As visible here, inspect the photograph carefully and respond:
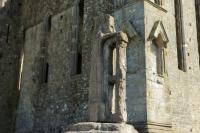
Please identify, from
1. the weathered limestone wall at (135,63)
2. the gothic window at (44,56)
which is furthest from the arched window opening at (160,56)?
the gothic window at (44,56)

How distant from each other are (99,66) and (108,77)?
11.3 inches

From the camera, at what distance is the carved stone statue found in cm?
636

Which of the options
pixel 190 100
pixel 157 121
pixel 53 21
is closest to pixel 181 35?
pixel 190 100

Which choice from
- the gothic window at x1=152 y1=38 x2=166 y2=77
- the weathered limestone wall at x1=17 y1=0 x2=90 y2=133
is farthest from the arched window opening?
the weathered limestone wall at x1=17 y1=0 x2=90 y2=133

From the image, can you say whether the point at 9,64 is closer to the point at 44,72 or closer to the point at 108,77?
the point at 44,72

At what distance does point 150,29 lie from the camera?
10.2 metres

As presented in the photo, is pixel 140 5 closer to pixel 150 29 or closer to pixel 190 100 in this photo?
pixel 150 29

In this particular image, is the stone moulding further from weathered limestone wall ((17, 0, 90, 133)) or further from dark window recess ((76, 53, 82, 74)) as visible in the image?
dark window recess ((76, 53, 82, 74))

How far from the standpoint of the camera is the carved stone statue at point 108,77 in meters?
6.36

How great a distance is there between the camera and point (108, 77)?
6695 mm

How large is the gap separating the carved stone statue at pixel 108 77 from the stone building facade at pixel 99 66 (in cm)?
2

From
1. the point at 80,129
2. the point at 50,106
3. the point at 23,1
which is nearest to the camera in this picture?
the point at 80,129

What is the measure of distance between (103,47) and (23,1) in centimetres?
1247

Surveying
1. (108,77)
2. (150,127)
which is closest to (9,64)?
(150,127)
